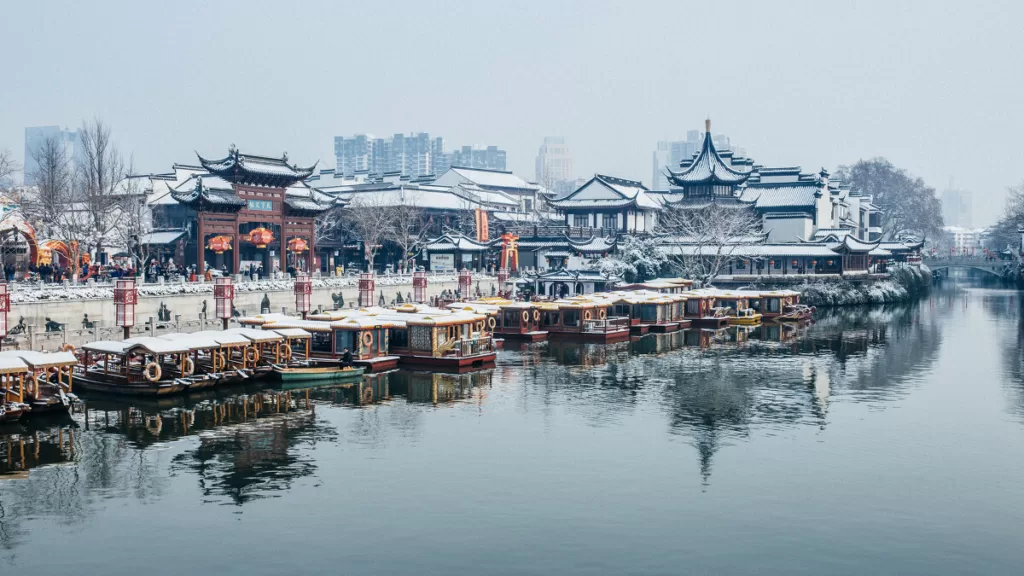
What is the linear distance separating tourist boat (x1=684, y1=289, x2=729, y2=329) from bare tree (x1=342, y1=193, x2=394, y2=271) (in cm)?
3391

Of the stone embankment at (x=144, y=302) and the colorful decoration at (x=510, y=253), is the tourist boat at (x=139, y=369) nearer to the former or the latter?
the stone embankment at (x=144, y=302)

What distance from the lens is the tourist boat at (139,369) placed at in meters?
38.6

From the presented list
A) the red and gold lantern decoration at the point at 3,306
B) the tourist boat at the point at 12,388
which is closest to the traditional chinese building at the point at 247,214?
the red and gold lantern decoration at the point at 3,306

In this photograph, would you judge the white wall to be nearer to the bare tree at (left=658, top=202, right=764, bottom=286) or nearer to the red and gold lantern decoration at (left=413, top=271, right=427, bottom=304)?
the bare tree at (left=658, top=202, right=764, bottom=286)

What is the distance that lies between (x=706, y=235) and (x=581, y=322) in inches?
1641

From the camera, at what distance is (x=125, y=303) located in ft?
159

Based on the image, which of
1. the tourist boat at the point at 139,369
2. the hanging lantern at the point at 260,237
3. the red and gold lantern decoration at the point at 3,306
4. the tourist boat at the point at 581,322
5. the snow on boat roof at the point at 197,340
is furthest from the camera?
the hanging lantern at the point at 260,237

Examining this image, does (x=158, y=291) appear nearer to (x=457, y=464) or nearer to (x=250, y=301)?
(x=250, y=301)

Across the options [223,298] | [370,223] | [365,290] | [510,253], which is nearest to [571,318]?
[365,290]

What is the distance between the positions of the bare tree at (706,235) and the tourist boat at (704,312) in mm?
17177

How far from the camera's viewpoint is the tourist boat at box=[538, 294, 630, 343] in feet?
206

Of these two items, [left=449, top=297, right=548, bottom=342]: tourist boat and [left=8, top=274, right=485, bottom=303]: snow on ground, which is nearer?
[left=8, top=274, right=485, bottom=303]: snow on ground

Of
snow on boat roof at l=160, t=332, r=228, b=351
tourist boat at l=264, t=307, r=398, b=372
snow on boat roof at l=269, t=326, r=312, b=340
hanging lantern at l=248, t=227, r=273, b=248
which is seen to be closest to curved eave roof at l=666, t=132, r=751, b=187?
hanging lantern at l=248, t=227, r=273, b=248

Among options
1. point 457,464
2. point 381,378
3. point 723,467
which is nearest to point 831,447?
point 723,467
